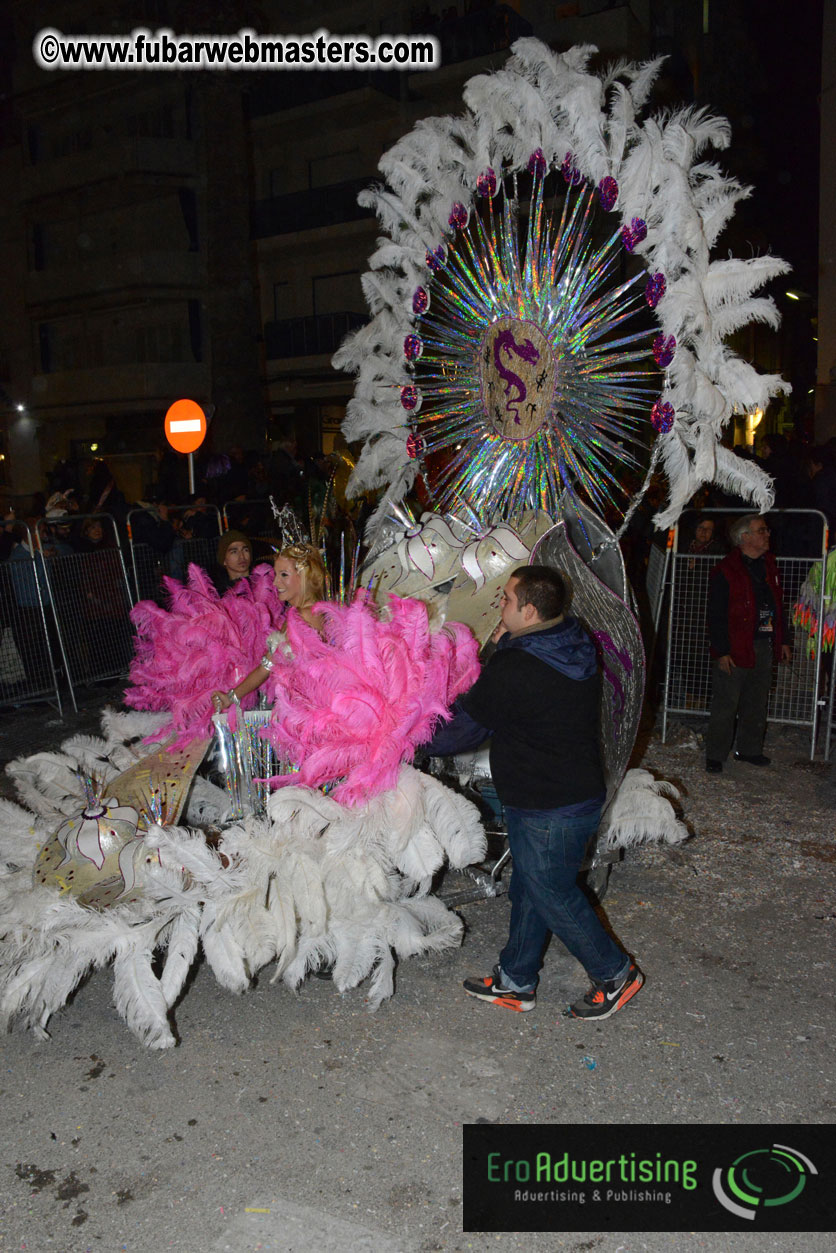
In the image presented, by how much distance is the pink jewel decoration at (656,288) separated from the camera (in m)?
3.70

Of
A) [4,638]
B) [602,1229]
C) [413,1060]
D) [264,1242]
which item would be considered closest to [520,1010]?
[413,1060]

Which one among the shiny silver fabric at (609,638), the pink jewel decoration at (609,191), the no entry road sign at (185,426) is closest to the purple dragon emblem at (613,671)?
the shiny silver fabric at (609,638)

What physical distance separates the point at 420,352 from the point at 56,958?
3.33 meters

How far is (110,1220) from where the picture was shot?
253cm

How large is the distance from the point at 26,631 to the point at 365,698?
16.9ft

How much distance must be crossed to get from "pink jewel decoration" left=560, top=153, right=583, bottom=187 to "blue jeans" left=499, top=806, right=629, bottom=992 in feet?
8.91

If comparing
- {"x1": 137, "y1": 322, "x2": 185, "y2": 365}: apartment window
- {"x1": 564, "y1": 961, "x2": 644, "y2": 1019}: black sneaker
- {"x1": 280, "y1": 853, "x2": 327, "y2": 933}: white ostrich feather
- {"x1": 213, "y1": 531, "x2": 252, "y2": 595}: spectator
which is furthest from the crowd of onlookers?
{"x1": 137, "y1": 322, "x2": 185, "y2": 365}: apartment window

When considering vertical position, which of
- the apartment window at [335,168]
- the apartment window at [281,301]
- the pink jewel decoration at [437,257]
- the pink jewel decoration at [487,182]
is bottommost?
the pink jewel decoration at [437,257]

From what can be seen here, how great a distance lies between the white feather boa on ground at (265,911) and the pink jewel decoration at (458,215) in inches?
107

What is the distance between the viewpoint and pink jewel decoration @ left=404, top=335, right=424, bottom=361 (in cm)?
495

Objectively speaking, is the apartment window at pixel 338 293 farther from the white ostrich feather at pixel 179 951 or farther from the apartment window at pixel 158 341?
the white ostrich feather at pixel 179 951

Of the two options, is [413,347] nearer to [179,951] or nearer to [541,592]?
[541,592]

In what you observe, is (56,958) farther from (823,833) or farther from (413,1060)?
(823,833)

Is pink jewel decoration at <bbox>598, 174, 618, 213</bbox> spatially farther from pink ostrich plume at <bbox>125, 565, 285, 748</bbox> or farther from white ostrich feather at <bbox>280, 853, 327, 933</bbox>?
white ostrich feather at <bbox>280, 853, 327, 933</bbox>
